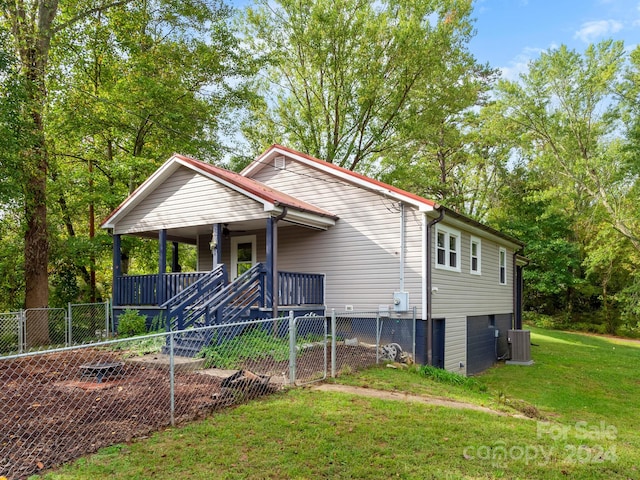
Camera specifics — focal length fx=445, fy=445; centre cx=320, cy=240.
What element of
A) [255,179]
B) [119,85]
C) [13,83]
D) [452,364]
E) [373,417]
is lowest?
[452,364]

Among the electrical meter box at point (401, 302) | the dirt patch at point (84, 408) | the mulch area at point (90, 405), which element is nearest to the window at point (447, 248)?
the electrical meter box at point (401, 302)

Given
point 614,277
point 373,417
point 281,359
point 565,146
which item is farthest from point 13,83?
point 614,277

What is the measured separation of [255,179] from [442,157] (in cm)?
2061

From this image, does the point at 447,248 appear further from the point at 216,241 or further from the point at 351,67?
the point at 351,67

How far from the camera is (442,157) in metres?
31.5

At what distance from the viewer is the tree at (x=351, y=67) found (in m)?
21.1

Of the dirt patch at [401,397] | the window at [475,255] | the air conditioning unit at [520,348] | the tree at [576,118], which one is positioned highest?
the tree at [576,118]

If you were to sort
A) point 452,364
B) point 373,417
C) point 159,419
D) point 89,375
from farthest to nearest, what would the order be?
point 452,364 → point 89,375 → point 373,417 → point 159,419

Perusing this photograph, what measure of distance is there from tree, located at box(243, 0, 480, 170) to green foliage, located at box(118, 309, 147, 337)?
12.6m

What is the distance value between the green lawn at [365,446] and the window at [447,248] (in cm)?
463

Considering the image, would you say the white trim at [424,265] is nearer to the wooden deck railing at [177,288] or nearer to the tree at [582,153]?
the wooden deck railing at [177,288]

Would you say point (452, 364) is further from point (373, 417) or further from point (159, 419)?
point (159, 419)

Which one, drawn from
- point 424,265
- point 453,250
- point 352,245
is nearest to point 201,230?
point 352,245

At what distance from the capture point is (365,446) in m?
4.66
